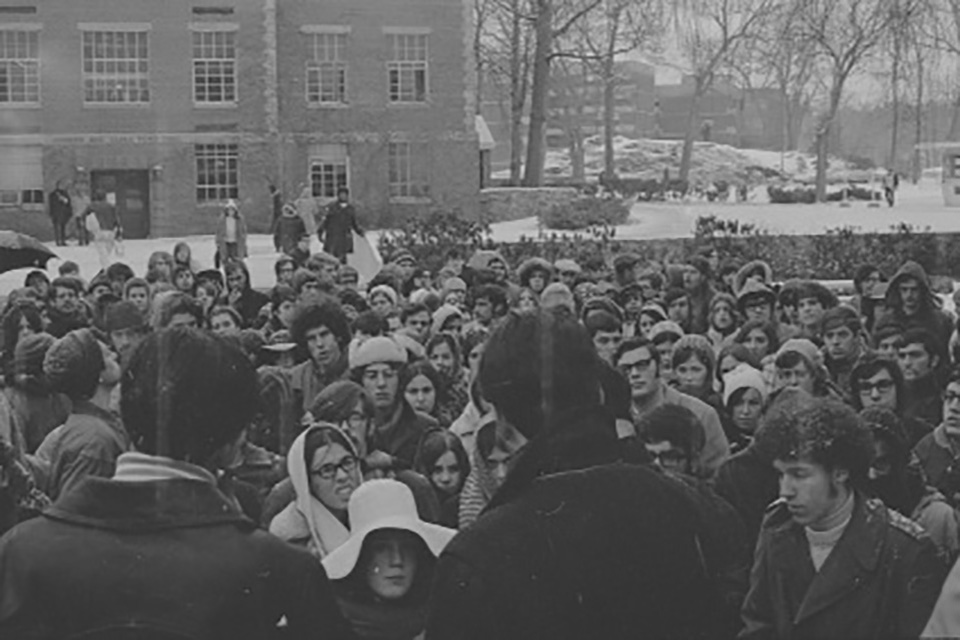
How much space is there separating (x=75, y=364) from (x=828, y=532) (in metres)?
3.31

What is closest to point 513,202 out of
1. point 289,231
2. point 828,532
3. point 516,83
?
point 516,83

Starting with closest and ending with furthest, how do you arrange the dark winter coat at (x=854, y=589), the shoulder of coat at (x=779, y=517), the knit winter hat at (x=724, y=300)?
the dark winter coat at (x=854, y=589), the shoulder of coat at (x=779, y=517), the knit winter hat at (x=724, y=300)

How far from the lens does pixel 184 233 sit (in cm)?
4275

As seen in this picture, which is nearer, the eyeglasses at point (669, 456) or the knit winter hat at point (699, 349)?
the eyeglasses at point (669, 456)

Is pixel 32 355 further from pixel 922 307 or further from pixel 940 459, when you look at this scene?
pixel 922 307

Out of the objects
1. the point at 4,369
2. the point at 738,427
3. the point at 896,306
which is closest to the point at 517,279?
the point at 896,306

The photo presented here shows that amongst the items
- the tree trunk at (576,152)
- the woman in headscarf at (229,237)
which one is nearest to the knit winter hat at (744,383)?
the woman in headscarf at (229,237)

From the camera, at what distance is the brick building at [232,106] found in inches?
1665

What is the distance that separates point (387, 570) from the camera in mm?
4707

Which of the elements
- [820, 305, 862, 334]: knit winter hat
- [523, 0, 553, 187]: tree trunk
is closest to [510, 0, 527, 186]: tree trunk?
[523, 0, 553, 187]: tree trunk

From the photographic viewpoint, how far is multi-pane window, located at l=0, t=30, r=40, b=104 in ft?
138

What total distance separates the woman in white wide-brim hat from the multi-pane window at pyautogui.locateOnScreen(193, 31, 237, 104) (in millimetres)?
39579

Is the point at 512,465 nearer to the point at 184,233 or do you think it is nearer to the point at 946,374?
the point at 946,374

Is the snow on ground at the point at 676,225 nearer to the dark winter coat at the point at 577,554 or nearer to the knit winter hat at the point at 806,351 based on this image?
the knit winter hat at the point at 806,351
